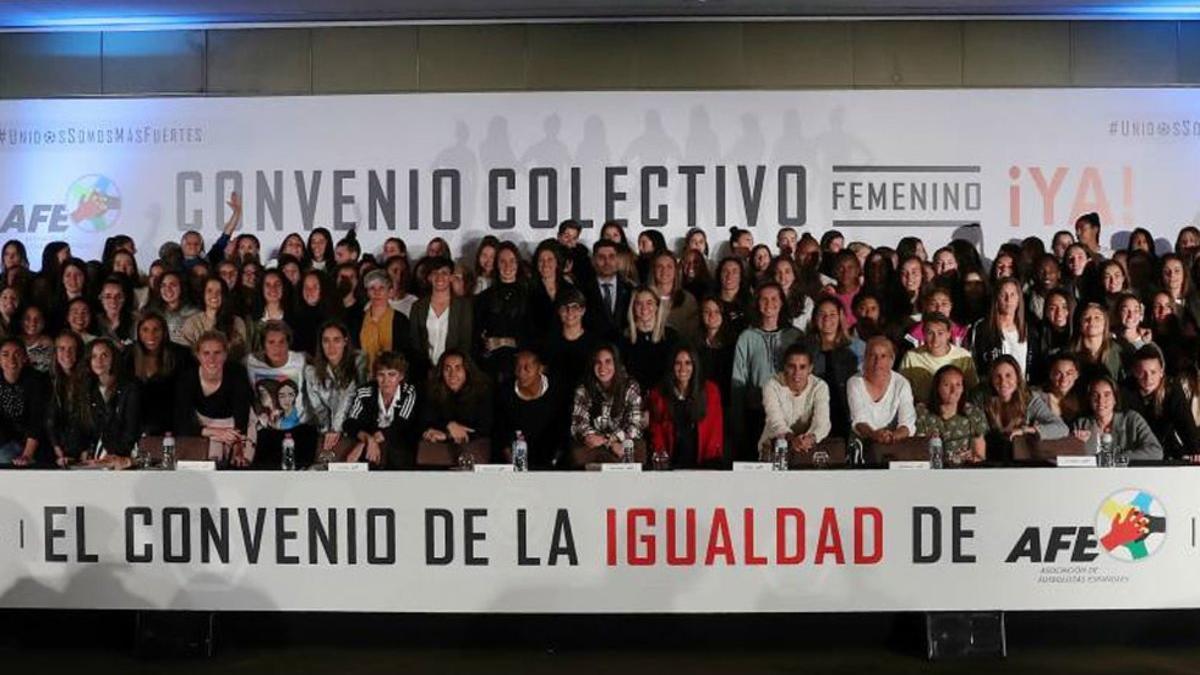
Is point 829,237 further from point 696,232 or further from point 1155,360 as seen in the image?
point 1155,360

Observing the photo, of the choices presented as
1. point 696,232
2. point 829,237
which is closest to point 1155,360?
point 829,237

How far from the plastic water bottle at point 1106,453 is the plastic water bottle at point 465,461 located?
253cm

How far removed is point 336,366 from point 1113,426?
3.60m

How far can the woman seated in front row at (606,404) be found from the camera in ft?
20.6

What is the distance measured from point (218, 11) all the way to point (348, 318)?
2.30 metres

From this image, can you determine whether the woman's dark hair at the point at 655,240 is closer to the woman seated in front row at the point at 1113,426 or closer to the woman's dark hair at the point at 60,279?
the woman seated in front row at the point at 1113,426

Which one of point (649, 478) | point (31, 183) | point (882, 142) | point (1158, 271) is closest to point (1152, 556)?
point (649, 478)

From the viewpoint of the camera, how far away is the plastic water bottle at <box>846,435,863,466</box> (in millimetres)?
6117

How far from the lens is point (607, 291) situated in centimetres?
782

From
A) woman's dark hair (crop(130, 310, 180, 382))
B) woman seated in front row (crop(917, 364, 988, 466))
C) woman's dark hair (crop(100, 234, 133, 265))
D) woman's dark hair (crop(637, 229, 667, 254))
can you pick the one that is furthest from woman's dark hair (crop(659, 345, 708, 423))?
woman's dark hair (crop(100, 234, 133, 265))

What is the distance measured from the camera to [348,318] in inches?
302

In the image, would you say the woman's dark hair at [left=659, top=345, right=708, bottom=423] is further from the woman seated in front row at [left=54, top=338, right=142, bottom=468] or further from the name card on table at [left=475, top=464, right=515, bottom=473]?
the woman seated in front row at [left=54, top=338, right=142, bottom=468]

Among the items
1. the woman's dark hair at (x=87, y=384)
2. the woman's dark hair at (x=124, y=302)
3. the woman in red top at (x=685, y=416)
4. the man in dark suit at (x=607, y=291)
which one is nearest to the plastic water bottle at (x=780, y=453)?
the woman in red top at (x=685, y=416)

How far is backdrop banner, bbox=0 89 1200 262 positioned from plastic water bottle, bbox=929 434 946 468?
305cm
